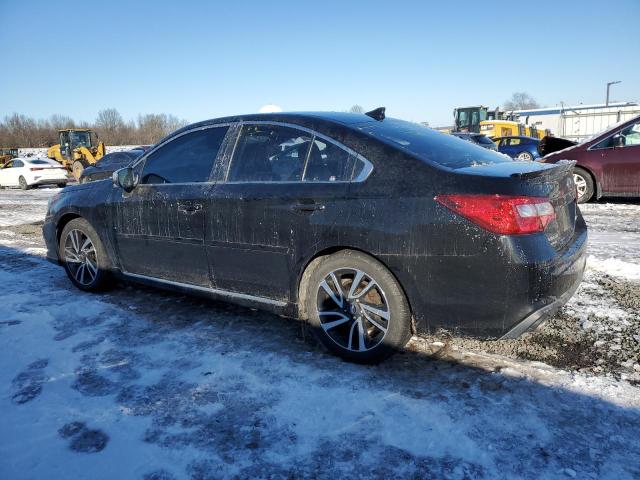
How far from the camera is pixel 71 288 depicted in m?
4.82

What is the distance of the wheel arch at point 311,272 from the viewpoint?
280 centimetres

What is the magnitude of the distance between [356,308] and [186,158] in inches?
76.9

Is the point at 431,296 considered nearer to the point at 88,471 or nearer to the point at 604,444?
the point at 604,444

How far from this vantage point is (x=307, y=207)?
3.03 metres

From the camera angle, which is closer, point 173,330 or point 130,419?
point 130,419

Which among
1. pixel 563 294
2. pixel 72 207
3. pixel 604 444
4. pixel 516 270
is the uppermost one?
pixel 72 207

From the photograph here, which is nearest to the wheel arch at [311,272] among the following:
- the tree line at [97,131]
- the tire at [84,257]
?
the tire at [84,257]

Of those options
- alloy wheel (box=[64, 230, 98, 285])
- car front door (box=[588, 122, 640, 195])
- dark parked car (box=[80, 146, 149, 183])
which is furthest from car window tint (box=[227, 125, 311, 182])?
dark parked car (box=[80, 146, 149, 183])

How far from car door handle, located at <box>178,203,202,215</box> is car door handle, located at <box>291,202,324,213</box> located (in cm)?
90

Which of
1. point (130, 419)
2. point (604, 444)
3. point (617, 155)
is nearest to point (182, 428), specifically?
point (130, 419)

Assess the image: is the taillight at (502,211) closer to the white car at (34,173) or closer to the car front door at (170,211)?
the car front door at (170,211)

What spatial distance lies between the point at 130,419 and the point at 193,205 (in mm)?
1660

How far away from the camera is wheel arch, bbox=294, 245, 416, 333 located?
9.19 ft

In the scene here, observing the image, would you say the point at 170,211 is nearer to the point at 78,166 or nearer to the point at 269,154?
the point at 269,154
